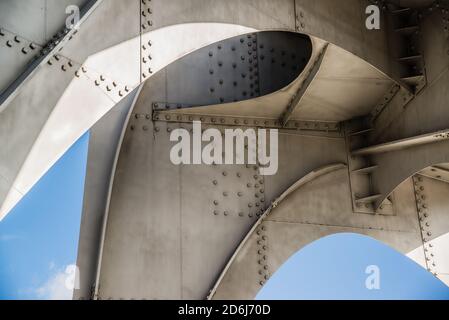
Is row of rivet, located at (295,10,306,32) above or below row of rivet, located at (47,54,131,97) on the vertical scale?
above

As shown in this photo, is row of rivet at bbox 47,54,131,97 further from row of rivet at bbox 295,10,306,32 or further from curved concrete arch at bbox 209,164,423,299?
curved concrete arch at bbox 209,164,423,299

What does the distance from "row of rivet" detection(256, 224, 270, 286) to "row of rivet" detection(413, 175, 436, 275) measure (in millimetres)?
3065

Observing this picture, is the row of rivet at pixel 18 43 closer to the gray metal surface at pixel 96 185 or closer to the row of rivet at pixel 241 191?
the gray metal surface at pixel 96 185

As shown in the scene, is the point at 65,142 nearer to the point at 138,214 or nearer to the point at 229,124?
the point at 138,214

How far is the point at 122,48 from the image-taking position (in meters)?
6.32

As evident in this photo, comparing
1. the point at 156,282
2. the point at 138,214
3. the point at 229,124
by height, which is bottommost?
the point at 156,282

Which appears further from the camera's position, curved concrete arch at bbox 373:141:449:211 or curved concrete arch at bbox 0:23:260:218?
curved concrete arch at bbox 373:141:449:211

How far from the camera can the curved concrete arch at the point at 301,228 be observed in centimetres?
1005

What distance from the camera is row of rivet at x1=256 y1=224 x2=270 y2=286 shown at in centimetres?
1023

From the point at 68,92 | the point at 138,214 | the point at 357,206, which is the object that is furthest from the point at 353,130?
the point at 68,92

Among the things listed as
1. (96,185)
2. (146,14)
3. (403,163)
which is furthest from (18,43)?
(403,163)

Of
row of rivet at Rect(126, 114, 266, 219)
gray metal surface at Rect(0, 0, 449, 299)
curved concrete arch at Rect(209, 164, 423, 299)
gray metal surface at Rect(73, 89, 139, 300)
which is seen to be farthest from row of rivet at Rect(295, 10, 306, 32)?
curved concrete arch at Rect(209, 164, 423, 299)
